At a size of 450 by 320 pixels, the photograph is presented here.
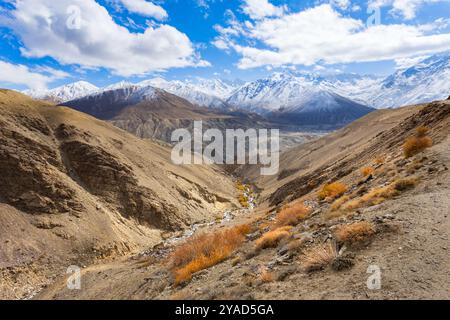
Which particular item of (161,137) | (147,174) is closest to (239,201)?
(147,174)

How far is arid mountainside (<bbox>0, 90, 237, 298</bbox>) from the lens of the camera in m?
25.8

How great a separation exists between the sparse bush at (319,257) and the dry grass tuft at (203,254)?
170 inches

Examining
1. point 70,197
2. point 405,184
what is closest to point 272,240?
point 405,184

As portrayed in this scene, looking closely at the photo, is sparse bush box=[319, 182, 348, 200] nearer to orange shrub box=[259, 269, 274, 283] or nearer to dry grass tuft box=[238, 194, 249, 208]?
orange shrub box=[259, 269, 274, 283]

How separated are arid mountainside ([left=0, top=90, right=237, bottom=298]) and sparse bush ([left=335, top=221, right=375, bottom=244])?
22.7 meters

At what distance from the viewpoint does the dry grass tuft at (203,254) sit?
1248 centimetres

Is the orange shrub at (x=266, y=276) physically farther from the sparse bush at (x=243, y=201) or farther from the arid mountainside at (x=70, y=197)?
the sparse bush at (x=243, y=201)

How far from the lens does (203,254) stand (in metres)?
13.7

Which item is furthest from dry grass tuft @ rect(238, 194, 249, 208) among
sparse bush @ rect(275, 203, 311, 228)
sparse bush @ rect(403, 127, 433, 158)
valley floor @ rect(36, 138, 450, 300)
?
valley floor @ rect(36, 138, 450, 300)

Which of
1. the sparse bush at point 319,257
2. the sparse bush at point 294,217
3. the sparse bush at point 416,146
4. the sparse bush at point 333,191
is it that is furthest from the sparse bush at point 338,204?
the sparse bush at point 416,146

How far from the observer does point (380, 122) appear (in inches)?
2131
